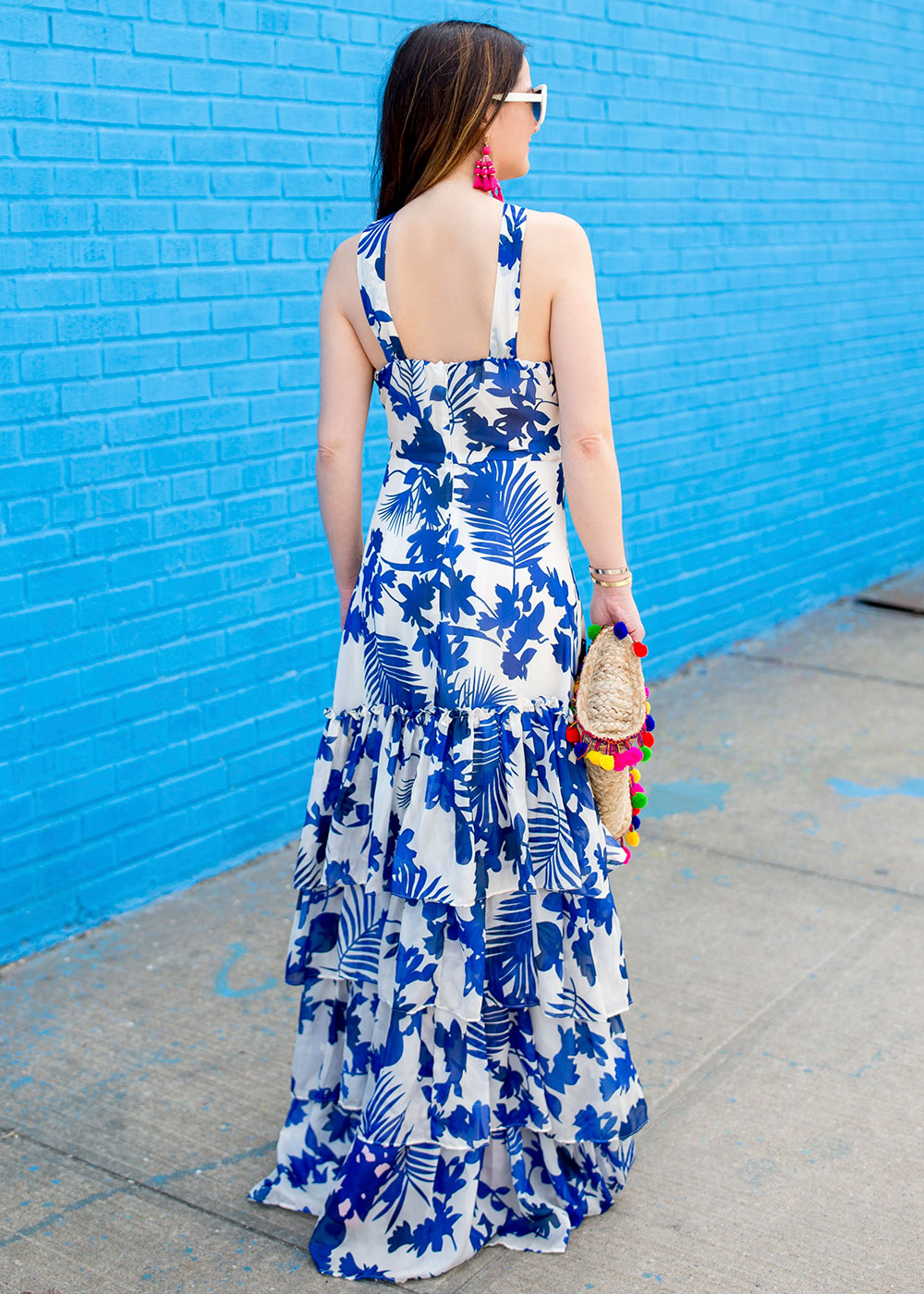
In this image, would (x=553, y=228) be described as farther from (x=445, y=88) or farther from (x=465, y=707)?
(x=465, y=707)

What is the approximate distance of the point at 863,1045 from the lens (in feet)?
11.3

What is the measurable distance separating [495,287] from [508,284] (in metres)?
0.02

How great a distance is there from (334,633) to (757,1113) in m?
2.11

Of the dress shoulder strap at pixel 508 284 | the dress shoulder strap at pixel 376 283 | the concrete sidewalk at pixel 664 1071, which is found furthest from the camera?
the concrete sidewalk at pixel 664 1071

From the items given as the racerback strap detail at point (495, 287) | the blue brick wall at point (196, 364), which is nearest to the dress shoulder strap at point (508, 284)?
the racerback strap detail at point (495, 287)

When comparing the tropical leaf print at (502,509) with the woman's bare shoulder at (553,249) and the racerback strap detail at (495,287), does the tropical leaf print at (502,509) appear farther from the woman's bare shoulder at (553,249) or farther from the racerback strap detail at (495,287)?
the woman's bare shoulder at (553,249)

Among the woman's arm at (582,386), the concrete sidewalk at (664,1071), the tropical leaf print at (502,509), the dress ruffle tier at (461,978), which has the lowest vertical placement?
the concrete sidewalk at (664,1071)

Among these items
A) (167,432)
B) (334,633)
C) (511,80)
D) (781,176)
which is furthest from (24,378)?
(781,176)

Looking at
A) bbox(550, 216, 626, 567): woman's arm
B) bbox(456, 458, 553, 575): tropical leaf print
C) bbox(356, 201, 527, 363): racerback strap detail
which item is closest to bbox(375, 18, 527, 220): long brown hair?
bbox(356, 201, 527, 363): racerback strap detail

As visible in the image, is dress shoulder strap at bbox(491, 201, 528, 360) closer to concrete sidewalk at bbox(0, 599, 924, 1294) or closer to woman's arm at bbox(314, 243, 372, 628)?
woman's arm at bbox(314, 243, 372, 628)

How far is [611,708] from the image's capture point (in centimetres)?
259

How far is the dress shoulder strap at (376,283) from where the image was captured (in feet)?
8.42

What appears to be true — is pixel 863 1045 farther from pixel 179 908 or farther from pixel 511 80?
pixel 511 80

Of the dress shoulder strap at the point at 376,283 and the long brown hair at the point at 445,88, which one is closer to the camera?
the long brown hair at the point at 445,88
